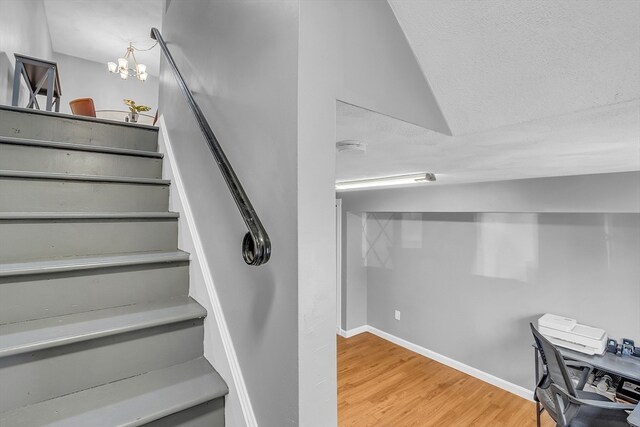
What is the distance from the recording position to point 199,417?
3.22 feet

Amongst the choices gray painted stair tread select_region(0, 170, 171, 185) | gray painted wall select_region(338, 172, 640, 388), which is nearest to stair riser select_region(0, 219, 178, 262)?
gray painted stair tread select_region(0, 170, 171, 185)

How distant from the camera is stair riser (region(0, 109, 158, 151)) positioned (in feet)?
5.25

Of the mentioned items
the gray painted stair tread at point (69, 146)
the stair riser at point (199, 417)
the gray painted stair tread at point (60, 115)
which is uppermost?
the gray painted stair tread at point (60, 115)

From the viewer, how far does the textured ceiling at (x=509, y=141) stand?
892mm

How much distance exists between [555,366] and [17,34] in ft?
16.3

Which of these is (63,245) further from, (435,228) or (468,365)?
(468,365)

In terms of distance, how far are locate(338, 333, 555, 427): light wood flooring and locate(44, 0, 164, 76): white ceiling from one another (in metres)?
4.55

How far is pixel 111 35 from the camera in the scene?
13.0ft

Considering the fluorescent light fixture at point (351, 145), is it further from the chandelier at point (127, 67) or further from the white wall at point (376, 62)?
the chandelier at point (127, 67)

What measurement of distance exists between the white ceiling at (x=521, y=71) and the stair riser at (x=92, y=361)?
98 cm

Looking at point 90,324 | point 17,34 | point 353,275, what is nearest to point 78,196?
point 90,324

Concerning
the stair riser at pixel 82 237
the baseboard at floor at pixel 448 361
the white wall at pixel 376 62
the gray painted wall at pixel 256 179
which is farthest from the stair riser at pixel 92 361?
the baseboard at floor at pixel 448 361

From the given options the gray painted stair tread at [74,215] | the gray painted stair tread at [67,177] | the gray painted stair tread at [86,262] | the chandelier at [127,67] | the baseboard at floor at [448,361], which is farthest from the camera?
the chandelier at [127,67]

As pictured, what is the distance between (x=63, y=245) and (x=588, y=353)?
379cm
